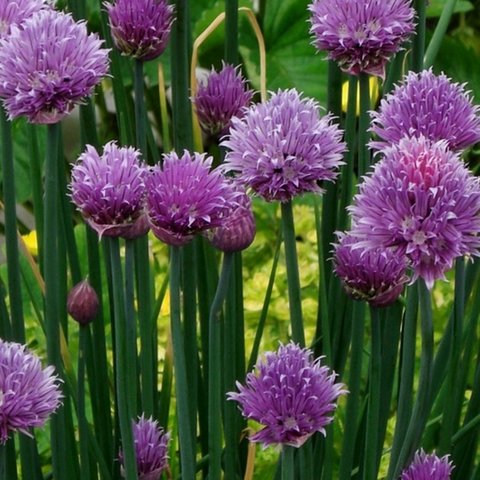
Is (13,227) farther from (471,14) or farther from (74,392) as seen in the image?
(471,14)

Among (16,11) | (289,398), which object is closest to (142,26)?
(16,11)

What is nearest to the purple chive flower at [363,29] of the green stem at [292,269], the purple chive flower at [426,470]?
the green stem at [292,269]

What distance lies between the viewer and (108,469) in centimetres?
105

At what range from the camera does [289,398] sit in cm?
76

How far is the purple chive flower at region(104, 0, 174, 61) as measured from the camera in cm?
88

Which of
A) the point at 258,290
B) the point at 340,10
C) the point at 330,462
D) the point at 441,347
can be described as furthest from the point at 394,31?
the point at 258,290

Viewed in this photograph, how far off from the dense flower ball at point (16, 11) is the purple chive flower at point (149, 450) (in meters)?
0.31

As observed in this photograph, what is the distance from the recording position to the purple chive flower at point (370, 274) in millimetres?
855

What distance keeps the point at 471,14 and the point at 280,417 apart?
2176 mm

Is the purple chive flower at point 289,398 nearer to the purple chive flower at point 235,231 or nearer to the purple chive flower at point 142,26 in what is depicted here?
the purple chive flower at point 235,231

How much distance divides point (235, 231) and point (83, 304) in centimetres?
18

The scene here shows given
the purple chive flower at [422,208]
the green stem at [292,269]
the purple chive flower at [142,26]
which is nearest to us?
the purple chive flower at [422,208]

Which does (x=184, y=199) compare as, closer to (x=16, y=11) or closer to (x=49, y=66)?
(x=49, y=66)

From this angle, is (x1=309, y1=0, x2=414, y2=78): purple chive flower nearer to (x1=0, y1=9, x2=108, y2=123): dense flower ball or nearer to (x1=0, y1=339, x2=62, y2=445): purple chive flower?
(x1=0, y1=9, x2=108, y2=123): dense flower ball
